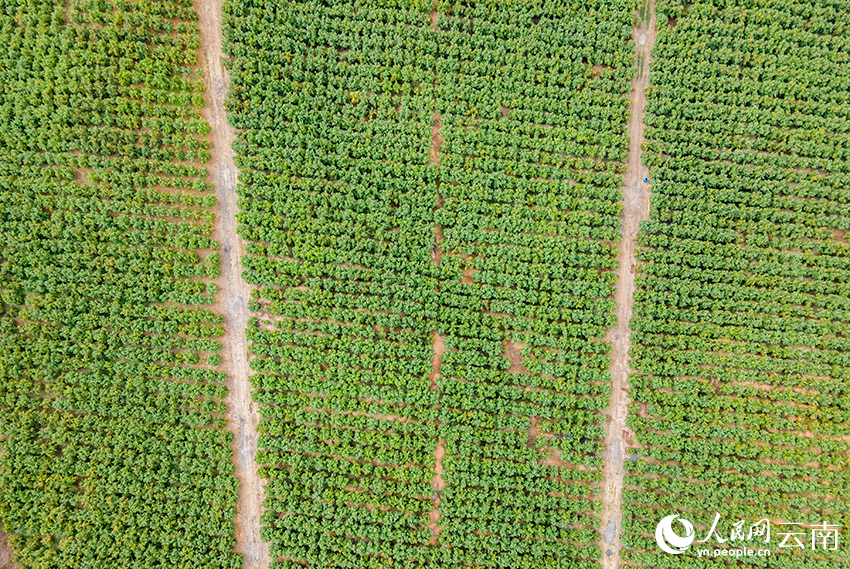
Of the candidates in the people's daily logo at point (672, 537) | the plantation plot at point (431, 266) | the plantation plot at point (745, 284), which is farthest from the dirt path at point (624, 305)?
the people's daily logo at point (672, 537)

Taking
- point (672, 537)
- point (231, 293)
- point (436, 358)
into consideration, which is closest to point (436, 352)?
point (436, 358)

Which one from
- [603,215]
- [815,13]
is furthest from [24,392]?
[815,13]

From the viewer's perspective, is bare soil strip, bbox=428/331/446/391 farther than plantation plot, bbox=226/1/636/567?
Yes

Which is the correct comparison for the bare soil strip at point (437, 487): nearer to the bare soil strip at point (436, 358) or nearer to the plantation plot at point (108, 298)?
the bare soil strip at point (436, 358)

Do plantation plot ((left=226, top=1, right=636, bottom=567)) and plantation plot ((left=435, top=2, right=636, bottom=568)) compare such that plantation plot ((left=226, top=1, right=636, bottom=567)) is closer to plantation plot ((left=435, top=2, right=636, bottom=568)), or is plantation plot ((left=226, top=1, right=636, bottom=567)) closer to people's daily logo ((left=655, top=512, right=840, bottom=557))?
plantation plot ((left=435, top=2, right=636, bottom=568))

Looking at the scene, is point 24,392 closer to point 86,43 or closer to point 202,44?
point 86,43

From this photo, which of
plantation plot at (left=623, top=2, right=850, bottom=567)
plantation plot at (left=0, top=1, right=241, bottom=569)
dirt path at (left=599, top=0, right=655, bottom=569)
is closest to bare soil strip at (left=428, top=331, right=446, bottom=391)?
dirt path at (left=599, top=0, right=655, bottom=569)

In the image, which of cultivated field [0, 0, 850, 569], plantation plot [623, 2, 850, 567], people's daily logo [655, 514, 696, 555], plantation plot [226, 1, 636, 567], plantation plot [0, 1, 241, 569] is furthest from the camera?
plantation plot [623, 2, 850, 567]
